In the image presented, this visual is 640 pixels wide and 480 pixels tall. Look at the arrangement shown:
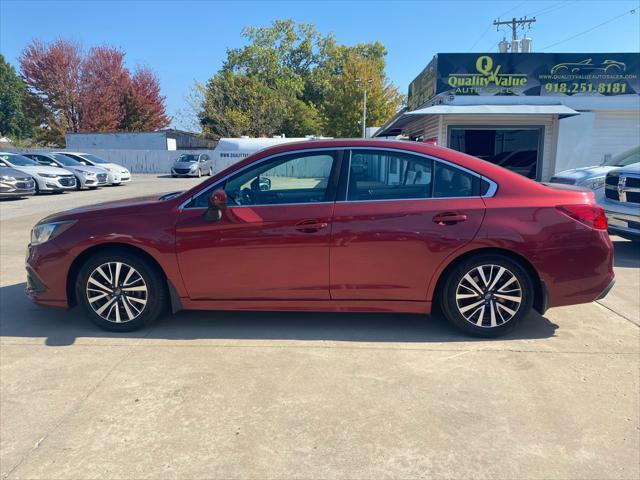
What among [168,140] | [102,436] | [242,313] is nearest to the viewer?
[102,436]

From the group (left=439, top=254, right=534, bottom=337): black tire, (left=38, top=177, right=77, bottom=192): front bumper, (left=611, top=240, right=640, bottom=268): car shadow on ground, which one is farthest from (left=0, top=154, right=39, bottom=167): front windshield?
(left=611, top=240, right=640, bottom=268): car shadow on ground

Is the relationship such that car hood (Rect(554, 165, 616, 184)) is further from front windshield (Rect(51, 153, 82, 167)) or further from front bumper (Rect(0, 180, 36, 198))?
front windshield (Rect(51, 153, 82, 167))

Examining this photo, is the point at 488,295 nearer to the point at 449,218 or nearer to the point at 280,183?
the point at 449,218

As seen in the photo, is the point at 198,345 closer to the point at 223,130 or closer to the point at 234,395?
the point at 234,395

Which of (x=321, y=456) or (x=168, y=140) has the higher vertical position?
(x=168, y=140)

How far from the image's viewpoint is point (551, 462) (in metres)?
2.56

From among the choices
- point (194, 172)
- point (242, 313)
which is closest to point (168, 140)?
point (194, 172)

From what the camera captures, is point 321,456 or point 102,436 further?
point 102,436

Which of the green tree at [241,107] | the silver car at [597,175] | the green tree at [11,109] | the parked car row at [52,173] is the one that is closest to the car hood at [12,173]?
the parked car row at [52,173]

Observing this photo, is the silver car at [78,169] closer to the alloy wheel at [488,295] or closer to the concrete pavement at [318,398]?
the concrete pavement at [318,398]

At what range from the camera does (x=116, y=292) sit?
4223 mm

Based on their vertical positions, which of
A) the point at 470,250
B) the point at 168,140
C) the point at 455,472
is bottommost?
the point at 455,472

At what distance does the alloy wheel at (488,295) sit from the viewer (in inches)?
158

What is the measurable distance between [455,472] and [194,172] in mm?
30558
